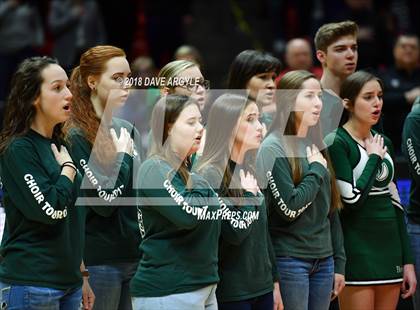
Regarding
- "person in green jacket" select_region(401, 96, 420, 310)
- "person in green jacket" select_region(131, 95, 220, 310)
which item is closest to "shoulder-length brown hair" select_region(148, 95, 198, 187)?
"person in green jacket" select_region(131, 95, 220, 310)

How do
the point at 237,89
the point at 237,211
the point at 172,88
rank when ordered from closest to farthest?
1. the point at 237,211
2. the point at 172,88
3. the point at 237,89

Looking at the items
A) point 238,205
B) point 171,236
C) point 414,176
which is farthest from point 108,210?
point 414,176

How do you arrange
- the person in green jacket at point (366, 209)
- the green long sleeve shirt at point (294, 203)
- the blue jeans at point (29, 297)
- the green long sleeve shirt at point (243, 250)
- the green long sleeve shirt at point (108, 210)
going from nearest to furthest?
the blue jeans at point (29, 297), the green long sleeve shirt at point (243, 250), the green long sleeve shirt at point (108, 210), the green long sleeve shirt at point (294, 203), the person in green jacket at point (366, 209)

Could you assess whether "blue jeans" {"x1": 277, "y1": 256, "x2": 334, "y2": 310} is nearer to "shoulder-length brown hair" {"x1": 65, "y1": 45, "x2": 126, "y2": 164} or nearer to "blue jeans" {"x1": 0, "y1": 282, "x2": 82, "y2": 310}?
"shoulder-length brown hair" {"x1": 65, "y1": 45, "x2": 126, "y2": 164}

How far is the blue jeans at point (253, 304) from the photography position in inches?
167

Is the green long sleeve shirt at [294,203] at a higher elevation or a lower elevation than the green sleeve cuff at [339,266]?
higher

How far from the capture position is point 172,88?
15.5ft

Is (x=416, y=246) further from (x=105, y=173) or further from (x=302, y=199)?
(x=105, y=173)

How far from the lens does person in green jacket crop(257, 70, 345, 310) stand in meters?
4.55

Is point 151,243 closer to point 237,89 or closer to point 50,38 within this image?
point 237,89

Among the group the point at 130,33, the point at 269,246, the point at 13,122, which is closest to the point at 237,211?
the point at 269,246

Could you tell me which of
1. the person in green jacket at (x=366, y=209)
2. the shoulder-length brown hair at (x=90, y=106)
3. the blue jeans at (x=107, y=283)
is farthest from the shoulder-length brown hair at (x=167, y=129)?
the person in green jacket at (x=366, y=209)

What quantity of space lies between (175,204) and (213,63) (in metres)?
6.92

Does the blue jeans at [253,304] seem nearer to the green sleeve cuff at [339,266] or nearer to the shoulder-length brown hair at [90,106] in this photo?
the green sleeve cuff at [339,266]
